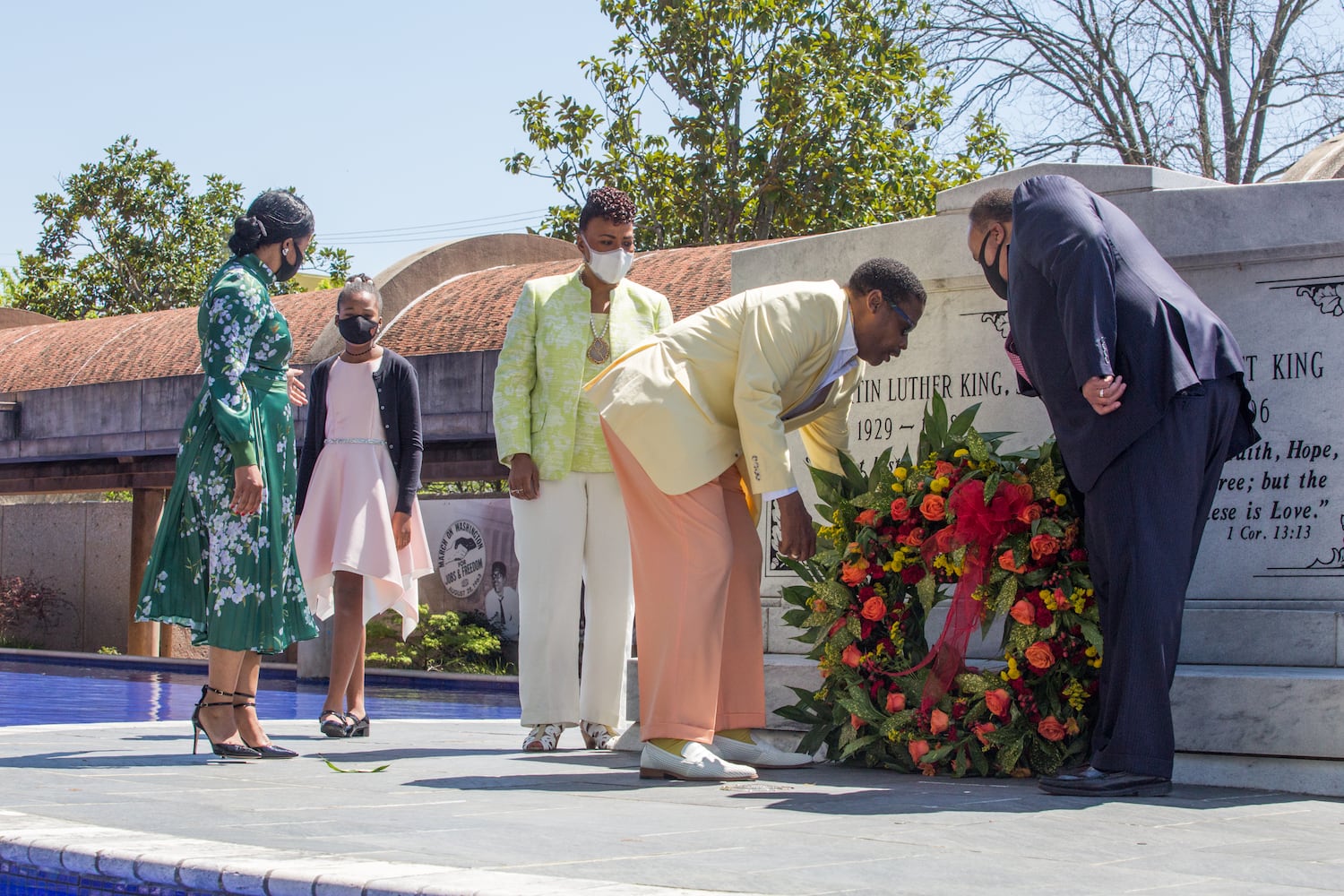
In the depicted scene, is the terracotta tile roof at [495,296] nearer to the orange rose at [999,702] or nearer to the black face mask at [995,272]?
the black face mask at [995,272]

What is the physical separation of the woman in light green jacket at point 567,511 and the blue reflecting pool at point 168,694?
314cm

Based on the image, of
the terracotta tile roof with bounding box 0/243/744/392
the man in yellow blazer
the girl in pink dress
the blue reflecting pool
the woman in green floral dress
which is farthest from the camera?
the terracotta tile roof with bounding box 0/243/744/392

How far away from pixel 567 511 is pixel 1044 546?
6.38 ft

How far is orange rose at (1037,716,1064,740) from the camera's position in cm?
478

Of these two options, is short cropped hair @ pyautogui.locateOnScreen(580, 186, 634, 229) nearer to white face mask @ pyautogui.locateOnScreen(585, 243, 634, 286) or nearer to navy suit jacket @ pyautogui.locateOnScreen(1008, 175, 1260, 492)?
white face mask @ pyautogui.locateOnScreen(585, 243, 634, 286)

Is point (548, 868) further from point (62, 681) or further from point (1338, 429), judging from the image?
point (62, 681)

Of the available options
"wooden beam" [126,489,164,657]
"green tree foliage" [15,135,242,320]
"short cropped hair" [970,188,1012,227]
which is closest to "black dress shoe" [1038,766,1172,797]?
"short cropped hair" [970,188,1012,227]

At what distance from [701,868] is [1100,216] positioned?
8.21 feet

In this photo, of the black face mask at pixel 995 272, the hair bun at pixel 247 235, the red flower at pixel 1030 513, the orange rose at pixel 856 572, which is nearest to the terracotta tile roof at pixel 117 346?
the hair bun at pixel 247 235

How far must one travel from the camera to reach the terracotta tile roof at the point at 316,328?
1265 centimetres

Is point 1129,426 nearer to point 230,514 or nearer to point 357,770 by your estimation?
point 357,770

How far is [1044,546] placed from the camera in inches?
189

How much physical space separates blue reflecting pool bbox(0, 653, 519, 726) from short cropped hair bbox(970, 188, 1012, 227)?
517 cm

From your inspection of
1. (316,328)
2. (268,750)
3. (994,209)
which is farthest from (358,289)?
(316,328)
